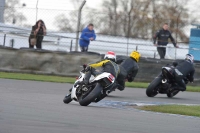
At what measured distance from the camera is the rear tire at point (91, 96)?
45.8 feet

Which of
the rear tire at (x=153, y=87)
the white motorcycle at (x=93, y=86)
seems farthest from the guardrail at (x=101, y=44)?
the white motorcycle at (x=93, y=86)

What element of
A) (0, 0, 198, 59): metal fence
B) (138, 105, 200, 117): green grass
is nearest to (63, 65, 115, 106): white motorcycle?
(138, 105, 200, 117): green grass

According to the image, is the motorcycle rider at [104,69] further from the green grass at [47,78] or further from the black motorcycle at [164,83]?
the green grass at [47,78]

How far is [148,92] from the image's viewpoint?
19.0 metres

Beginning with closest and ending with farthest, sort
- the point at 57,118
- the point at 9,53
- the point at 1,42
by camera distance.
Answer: the point at 57,118 < the point at 9,53 < the point at 1,42

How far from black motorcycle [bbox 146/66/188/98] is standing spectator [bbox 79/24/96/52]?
245 inches

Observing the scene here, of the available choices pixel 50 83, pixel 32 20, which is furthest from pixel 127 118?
pixel 32 20

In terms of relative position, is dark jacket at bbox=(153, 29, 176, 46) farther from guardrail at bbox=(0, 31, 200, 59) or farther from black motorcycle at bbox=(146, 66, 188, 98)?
black motorcycle at bbox=(146, 66, 188, 98)

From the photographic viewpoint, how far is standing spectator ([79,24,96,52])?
25266 mm

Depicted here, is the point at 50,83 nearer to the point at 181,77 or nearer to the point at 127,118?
the point at 181,77

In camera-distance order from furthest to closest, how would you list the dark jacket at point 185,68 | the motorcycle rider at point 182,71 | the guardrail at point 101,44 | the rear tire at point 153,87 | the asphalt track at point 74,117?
the guardrail at point 101,44
the dark jacket at point 185,68
the motorcycle rider at point 182,71
the rear tire at point 153,87
the asphalt track at point 74,117

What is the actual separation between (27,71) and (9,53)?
0.87 m

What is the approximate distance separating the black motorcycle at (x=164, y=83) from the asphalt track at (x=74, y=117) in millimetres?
1007

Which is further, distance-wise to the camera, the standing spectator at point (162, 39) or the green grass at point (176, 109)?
the standing spectator at point (162, 39)
